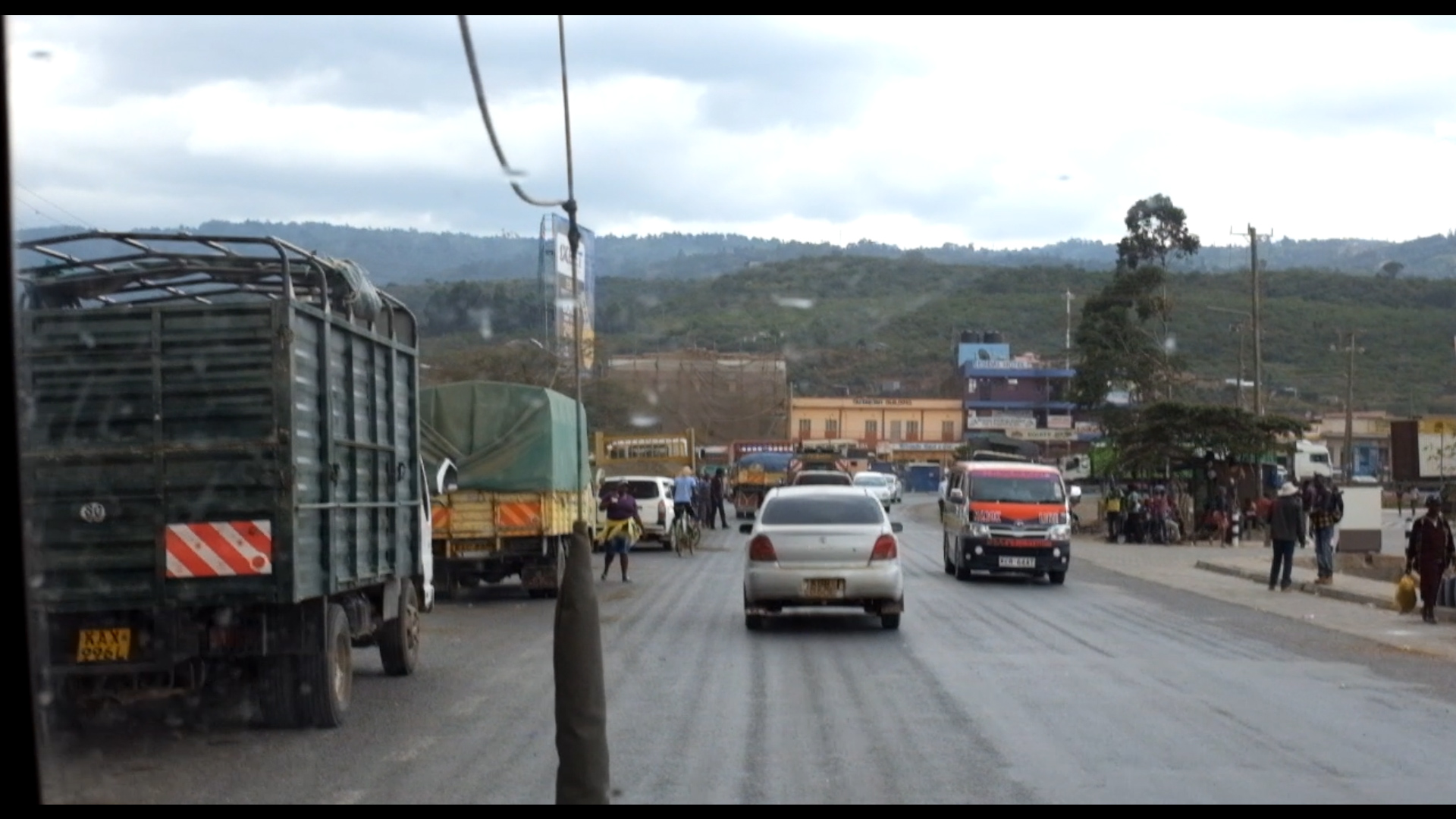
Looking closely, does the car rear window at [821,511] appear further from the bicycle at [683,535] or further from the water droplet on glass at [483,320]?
the water droplet on glass at [483,320]

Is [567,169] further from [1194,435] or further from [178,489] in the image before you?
[1194,435]

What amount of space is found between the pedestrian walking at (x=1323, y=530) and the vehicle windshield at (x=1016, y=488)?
4.40 meters

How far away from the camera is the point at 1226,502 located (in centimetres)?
4734

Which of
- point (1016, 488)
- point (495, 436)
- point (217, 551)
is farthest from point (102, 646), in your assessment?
point (1016, 488)

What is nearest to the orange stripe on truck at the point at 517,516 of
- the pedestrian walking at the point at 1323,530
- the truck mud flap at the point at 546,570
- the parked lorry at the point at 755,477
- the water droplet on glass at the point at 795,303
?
the truck mud flap at the point at 546,570

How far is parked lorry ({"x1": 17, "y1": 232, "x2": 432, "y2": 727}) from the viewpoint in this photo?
10.8m

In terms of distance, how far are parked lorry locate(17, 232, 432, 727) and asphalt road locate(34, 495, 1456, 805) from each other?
59 centimetres

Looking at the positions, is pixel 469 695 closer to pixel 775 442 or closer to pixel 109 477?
pixel 109 477

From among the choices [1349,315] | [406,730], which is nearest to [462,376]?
[406,730]

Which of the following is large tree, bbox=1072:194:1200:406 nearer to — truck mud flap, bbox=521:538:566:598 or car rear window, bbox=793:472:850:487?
car rear window, bbox=793:472:850:487

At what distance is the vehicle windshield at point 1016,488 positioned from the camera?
95.7 feet

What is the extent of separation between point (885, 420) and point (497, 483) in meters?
84.5

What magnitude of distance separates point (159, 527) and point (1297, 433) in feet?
144

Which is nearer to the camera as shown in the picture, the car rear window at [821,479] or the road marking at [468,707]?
the road marking at [468,707]
